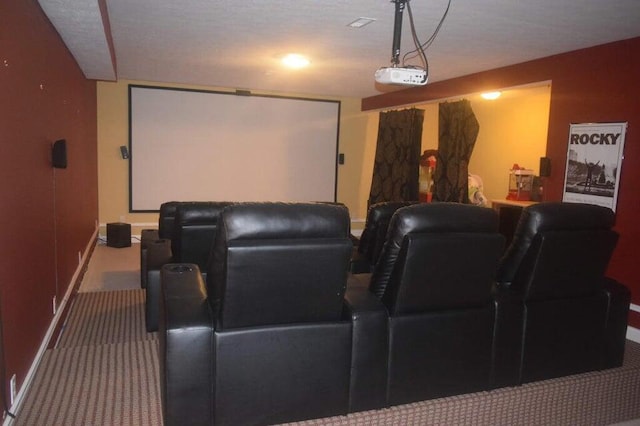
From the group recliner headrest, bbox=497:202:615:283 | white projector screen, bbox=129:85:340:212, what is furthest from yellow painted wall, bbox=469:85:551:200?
recliner headrest, bbox=497:202:615:283

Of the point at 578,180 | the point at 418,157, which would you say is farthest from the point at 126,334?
the point at 418,157

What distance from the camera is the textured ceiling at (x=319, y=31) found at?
10.7ft

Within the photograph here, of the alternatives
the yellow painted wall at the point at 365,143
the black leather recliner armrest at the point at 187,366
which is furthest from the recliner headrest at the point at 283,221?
the yellow painted wall at the point at 365,143

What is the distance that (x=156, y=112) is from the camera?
24.1 ft

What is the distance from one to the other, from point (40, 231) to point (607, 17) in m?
4.25

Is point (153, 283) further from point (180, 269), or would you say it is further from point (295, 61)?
point (295, 61)

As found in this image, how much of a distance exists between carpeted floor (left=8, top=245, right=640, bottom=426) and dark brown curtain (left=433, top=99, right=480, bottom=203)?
3548 millimetres

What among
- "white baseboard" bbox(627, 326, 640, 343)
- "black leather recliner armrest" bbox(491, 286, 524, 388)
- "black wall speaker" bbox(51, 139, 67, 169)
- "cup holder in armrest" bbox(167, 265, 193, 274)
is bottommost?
"white baseboard" bbox(627, 326, 640, 343)

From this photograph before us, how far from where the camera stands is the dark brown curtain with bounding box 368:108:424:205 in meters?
7.55

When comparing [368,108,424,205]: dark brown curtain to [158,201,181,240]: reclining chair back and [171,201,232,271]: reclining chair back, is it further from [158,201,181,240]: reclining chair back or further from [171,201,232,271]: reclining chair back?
[171,201,232,271]: reclining chair back

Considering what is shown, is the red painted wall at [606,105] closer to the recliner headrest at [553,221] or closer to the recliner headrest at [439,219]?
the recliner headrest at [553,221]

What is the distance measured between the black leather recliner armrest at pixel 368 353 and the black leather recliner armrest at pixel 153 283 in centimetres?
180

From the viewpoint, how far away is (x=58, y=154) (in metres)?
3.34

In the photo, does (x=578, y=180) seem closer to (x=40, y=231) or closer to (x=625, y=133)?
(x=625, y=133)
